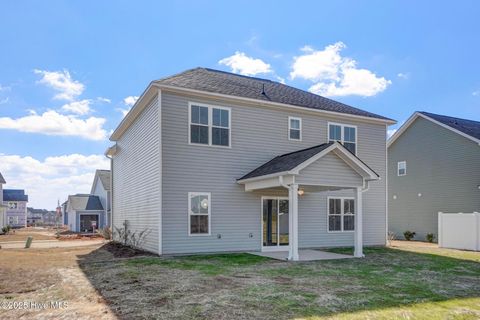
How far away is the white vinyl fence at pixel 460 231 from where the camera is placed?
1617 cm

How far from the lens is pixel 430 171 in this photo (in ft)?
74.0

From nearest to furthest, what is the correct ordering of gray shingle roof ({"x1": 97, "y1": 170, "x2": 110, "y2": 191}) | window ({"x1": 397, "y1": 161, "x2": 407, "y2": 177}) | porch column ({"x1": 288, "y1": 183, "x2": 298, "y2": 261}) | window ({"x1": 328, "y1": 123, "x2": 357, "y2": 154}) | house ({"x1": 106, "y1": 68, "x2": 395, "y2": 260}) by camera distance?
1. porch column ({"x1": 288, "y1": 183, "x2": 298, "y2": 261})
2. house ({"x1": 106, "y1": 68, "x2": 395, "y2": 260})
3. window ({"x1": 328, "y1": 123, "x2": 357, "y2": 154})
4. window ({"x1": 397, "y1": 161, "x2": 407, "y2": 177})
5. gray shingle roof ({"x1": 97, "y1": 170, "x2": 110, "y2": 191})

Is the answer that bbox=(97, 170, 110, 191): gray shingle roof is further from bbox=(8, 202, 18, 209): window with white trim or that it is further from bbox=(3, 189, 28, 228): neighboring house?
bbox=(3, 189, 28, 228): neighboring house

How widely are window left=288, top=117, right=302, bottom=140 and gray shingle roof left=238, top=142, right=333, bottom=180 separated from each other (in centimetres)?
127

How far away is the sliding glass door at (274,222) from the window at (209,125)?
276 cm

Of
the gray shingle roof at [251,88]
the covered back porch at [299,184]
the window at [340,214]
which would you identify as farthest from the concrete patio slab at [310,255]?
the gray shingle roof at [251,88]

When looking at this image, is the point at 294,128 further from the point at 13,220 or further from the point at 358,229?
the point at 13,220

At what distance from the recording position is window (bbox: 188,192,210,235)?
43.5ft

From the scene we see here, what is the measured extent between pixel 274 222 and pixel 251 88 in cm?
527

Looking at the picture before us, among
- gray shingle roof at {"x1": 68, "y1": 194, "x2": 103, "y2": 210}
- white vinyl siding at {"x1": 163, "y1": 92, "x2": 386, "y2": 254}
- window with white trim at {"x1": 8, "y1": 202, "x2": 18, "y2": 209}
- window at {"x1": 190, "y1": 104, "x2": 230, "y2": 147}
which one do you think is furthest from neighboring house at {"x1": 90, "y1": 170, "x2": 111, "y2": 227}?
window at {"x1": 190, "y1": 104, "x2": 230, "y2": 147}

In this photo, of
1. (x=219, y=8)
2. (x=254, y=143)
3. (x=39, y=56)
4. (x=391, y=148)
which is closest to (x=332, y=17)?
(x=219, y=8)

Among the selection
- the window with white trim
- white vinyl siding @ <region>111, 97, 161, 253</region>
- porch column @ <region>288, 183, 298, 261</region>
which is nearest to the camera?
porch column @ <region>288, 183, 298, 261</region>

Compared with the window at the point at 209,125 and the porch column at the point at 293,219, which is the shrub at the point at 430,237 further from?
the window at the point at 209,125

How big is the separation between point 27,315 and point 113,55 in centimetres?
1064
